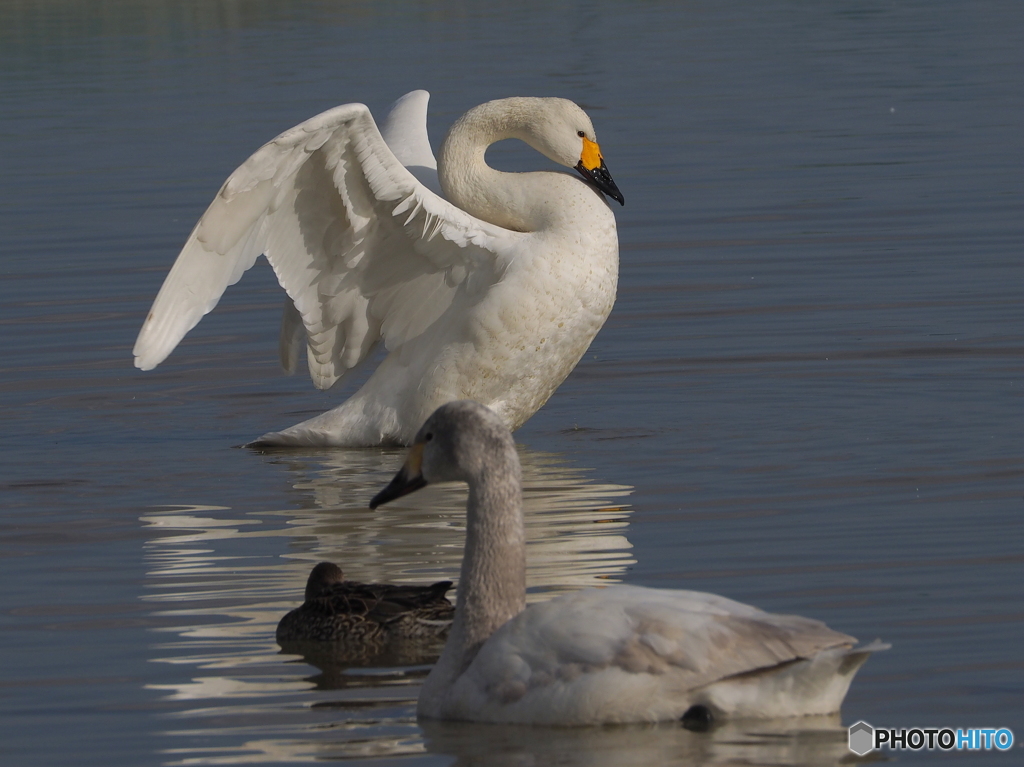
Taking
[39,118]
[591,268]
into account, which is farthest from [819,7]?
[591,268]

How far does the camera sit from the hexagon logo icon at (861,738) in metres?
5.06

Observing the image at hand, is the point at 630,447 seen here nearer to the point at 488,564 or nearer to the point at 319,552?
the point at 319,552

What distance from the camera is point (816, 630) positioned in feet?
16.5

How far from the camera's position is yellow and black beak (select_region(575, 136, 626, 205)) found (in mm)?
9500

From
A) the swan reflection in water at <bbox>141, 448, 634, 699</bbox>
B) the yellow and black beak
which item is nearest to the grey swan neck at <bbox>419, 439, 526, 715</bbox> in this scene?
the swan reflection in water at <bbox>141, 448, 634, 699</bbox>

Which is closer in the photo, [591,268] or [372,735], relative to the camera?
[372,735]

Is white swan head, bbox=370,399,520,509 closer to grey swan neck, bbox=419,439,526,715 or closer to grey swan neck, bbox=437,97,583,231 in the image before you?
grey swan neck, bbox=419,439,526,715

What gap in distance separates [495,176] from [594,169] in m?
0.52

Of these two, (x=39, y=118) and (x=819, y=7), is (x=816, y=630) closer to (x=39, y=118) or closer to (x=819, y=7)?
(x=39, y=118)

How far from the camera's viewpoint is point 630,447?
8852 millimetres

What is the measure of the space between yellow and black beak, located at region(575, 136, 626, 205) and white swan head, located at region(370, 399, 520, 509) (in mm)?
3821

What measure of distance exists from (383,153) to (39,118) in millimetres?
15333

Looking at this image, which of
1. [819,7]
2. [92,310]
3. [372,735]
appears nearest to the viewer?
[372,735]

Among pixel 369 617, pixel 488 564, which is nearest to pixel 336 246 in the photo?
pixel 369 617
